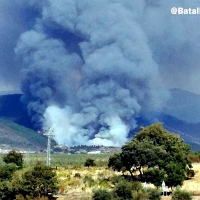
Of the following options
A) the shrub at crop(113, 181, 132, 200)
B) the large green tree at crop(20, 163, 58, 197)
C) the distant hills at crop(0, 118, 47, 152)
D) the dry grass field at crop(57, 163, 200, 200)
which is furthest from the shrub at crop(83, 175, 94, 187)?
the distant hills at crop(0, 118, 47, 152)

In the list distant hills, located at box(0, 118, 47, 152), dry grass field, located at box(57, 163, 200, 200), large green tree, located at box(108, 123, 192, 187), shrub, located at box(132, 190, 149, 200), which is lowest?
shrub, located at box(132, 190, 149, 200)

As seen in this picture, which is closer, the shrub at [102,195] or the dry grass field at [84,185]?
the shrub at [102,195]

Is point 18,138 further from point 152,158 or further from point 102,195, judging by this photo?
point 102,195

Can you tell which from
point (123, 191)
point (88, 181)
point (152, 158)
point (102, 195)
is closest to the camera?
point (102, 195)

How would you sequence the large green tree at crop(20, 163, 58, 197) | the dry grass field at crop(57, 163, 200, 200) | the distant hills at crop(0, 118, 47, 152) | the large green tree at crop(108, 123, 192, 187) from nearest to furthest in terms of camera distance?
the large green tree at crop(20, 163, 58, 197), the dry grass field at crop(57, 163, 200, 200), the large green tree at crop(108, 123, 192, 187), the distant hills at crop(0, 118, 47, 152)

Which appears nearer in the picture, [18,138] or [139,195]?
[139,195]

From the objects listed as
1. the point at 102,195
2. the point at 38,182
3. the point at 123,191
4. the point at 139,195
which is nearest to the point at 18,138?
the point at 38,182

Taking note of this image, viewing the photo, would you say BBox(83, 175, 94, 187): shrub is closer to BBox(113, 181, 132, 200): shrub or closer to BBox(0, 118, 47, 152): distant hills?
BBox(113, 181, 132, 200): shrub

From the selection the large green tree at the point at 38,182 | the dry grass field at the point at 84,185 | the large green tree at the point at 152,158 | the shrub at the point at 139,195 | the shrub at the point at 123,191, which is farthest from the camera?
the large green tree at the point at 152,158

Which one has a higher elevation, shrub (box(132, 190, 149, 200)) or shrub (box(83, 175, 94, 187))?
shrub (box(83, 175, 94, 187))

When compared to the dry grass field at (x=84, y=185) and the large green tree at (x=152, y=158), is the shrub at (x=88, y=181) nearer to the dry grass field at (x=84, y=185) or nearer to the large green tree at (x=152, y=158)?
the dry grass field at (x=84, y=185)

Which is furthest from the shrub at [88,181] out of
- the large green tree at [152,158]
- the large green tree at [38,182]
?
the large green tree at [38,182]

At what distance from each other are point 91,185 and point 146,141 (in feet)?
21.2

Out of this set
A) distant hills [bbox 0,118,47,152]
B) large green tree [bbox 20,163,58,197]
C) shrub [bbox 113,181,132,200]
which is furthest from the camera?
distant hills [bbox 0,118,47,152]
